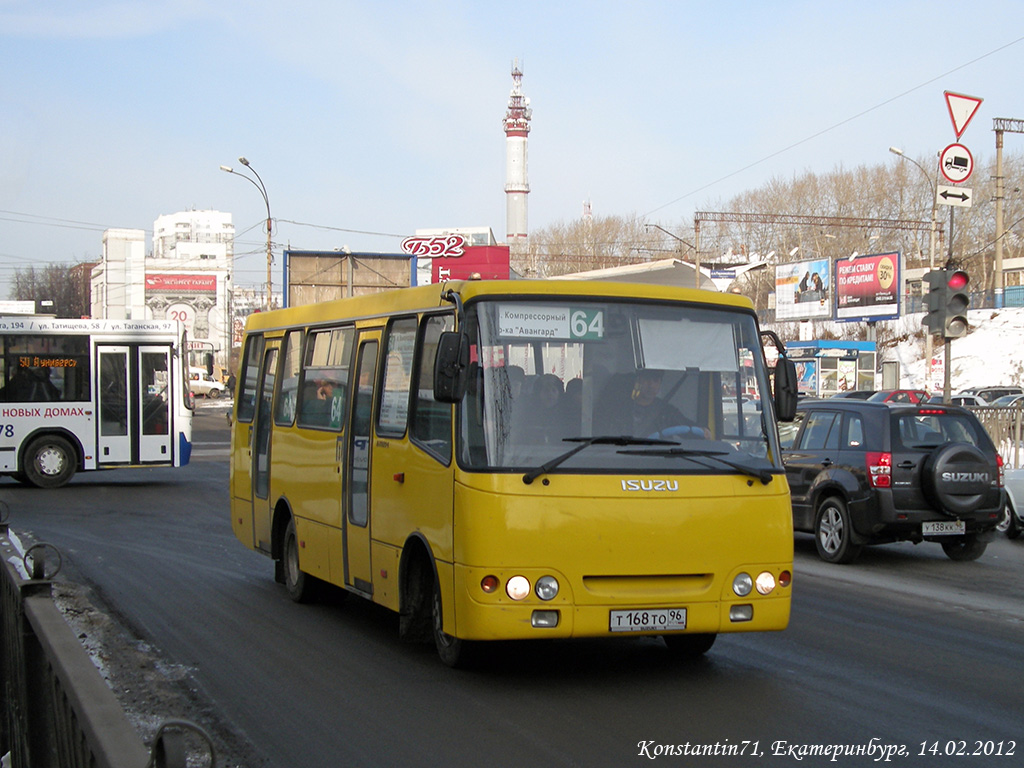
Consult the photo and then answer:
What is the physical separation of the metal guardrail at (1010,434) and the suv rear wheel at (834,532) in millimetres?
9571

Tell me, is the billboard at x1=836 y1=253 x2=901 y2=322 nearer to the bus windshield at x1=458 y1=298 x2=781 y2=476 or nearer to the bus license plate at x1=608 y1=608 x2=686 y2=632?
the bus windshield at x1=458 y1=298 x2=781 y2=476

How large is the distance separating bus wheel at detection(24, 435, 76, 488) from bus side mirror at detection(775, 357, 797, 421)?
16587 millimetres

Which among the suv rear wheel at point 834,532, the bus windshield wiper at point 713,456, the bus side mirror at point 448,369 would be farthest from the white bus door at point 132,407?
the bus windshield wiper at point 713,456

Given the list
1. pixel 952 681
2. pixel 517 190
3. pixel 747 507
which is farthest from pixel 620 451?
pixel 517 190

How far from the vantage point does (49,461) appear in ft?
68.3

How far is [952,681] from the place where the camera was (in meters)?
7.17

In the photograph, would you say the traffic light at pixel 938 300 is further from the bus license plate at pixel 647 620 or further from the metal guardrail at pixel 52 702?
the metal guardrail at pixel 52 702

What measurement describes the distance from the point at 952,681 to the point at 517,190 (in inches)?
5326

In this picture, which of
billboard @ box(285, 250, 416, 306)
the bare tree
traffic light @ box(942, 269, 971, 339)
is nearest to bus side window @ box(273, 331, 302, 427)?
traffic light @ box(942, 269, 971, 339)

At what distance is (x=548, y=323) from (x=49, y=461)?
53.2ft


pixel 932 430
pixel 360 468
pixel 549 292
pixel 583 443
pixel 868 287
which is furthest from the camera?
pixel 868 287

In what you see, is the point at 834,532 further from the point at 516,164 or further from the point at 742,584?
the point at 516,164

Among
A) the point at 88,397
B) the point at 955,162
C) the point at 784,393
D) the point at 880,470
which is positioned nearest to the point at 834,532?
the point at 880,470

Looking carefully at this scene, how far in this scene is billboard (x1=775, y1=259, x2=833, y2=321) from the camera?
217 ft
